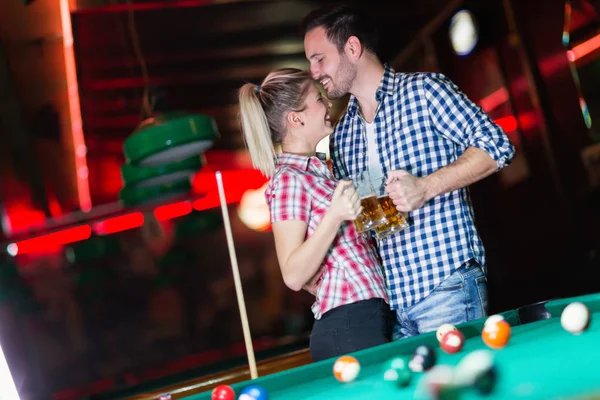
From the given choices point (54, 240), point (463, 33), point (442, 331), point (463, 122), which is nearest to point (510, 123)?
point (463, 33)

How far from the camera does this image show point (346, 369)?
1.48 meters

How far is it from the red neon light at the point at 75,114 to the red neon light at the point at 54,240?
0.25 meters

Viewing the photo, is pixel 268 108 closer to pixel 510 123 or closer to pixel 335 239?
pixel 335 239

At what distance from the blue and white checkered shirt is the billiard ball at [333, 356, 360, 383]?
0.69m

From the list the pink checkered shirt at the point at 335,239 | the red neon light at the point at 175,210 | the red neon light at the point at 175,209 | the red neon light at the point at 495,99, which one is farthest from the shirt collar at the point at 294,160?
the red neon light at the point at 175,210

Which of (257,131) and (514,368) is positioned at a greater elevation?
(257,131)

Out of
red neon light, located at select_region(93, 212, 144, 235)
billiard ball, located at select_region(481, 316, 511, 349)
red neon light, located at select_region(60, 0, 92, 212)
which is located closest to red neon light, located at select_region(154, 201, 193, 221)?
red neon light, located at select_region(93, 212, 144, 235)

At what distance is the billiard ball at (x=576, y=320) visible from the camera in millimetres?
1378

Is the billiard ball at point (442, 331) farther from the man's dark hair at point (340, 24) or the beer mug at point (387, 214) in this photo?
the man's dark hair at point (340, 24)

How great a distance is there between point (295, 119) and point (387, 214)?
422mm

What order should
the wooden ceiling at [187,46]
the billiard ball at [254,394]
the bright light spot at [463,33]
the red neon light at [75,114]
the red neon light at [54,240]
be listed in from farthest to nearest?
the red neon light at [54,240], the bright light spot at [463,33], the wooden ceiling at [187,46], the red neon light at [75,114], the billiard ball at [254,394]

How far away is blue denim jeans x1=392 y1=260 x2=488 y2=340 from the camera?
212 centimetres

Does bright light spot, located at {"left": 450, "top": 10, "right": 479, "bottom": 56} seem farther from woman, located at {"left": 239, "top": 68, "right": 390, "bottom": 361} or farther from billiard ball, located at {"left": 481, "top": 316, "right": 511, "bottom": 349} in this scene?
billiard ball, located at {"left": 481, "top": 316, "right": 511, "bottom": 349}

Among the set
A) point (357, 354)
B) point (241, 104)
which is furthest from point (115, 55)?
A: point (357, 354)
